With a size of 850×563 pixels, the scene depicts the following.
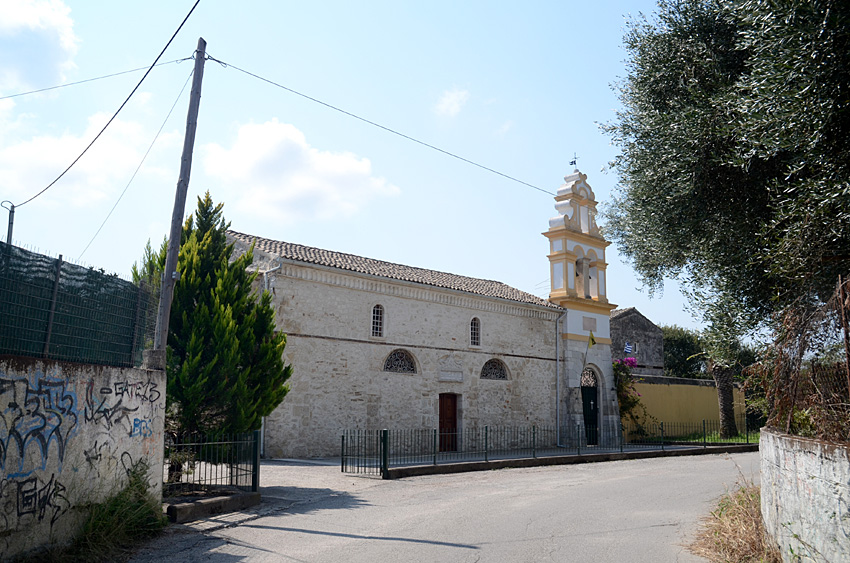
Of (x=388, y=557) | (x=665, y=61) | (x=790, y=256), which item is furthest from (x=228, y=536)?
(x=665, y=61)

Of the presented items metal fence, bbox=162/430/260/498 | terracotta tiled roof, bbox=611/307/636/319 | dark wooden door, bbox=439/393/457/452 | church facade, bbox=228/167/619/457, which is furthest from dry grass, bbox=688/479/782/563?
terracotta tiled roof, bbox=611/307/636/319

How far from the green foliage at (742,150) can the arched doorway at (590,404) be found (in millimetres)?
16377

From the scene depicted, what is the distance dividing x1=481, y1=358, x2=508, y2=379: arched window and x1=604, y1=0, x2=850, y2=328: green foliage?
42.2 feet

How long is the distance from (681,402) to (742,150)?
2532 cm

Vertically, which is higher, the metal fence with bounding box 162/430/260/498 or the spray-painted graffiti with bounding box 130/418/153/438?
the spray-painted graffiti with bounding box 130/418/153/438

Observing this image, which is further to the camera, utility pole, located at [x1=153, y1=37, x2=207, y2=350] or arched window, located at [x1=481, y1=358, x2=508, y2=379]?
arched window, located at [x1=481, y1=358, x2=508, y2=379]

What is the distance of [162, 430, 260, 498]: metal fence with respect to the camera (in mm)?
10688

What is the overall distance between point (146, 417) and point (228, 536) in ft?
6.25

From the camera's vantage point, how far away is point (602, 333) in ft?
91.9

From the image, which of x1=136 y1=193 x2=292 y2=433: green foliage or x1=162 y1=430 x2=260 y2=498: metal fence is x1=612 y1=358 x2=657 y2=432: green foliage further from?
x1=162 y1=430 x2=260 y2=498: metal fence

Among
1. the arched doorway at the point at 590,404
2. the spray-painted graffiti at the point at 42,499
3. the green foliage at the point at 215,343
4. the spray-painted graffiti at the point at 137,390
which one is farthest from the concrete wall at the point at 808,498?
the arched doorway at the point at 590,404

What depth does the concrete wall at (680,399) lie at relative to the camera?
2981 cm

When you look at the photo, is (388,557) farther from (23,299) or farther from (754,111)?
(754,111)

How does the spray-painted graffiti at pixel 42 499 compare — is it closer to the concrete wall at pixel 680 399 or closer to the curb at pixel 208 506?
the curb at pixel 208 506
